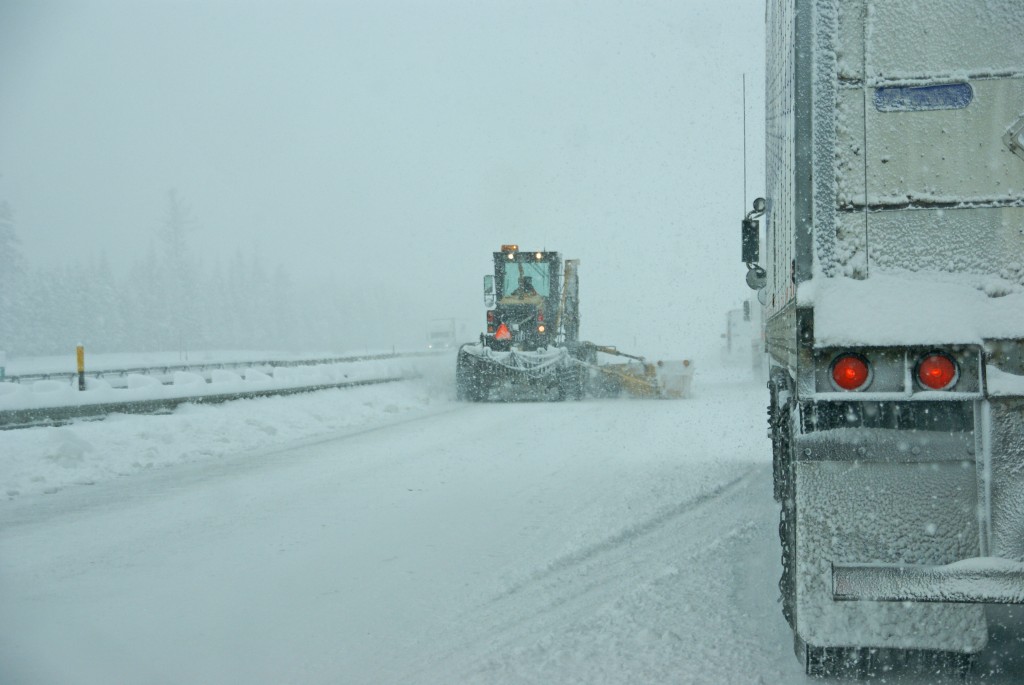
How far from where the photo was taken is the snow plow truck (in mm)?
21797

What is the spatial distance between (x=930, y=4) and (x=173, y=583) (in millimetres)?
5013

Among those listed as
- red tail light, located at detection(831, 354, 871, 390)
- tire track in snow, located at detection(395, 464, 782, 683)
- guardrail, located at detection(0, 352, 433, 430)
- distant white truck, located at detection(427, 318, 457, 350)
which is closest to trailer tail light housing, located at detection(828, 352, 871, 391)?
red tail light, located at detection(831, 354, 871, 390)

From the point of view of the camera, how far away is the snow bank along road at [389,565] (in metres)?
4.13

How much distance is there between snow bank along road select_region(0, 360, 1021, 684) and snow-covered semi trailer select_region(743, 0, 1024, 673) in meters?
0.75

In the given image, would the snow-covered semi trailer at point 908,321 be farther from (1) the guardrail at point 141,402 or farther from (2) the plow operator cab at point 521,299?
(2) the plow operator cab at point 521,299

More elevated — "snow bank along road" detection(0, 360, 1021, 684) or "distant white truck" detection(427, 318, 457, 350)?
"snow bank along road" detection(0, 360, 1021, 684)

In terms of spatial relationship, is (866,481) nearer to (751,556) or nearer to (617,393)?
(751,556)

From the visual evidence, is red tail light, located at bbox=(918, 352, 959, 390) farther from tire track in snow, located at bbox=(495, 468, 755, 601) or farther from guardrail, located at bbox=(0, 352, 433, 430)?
guardrail, located at bbox=(0, 352, 433, 430)

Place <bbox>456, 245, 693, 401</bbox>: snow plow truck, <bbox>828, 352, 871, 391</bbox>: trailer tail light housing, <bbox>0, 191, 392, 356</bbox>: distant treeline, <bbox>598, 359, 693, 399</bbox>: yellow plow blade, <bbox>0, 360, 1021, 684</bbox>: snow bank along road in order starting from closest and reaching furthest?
<bbox>828, 352, 871, 391</bbox>: trailer tail light housing
<bbox>0, 360, 1021, 684</bbox>: snow bank along road
<bbox>456, 245, 693, 401</bbox>: snow plow truck
<bbox>598, 359, 693, 399</bbox>: yellow plow blade
<bbox>0, 191, 392, 356</bbox>: distant treeline

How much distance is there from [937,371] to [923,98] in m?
1.02

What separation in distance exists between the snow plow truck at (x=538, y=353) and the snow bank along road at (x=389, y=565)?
31.1ft

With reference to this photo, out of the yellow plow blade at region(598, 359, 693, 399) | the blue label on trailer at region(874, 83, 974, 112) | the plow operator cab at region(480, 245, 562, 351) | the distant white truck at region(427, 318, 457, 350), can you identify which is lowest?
the distant white truck at region(427, 318, 457, 350)

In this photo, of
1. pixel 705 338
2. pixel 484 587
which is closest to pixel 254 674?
pixel 484 587

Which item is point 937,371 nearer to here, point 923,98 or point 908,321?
point 908,321
